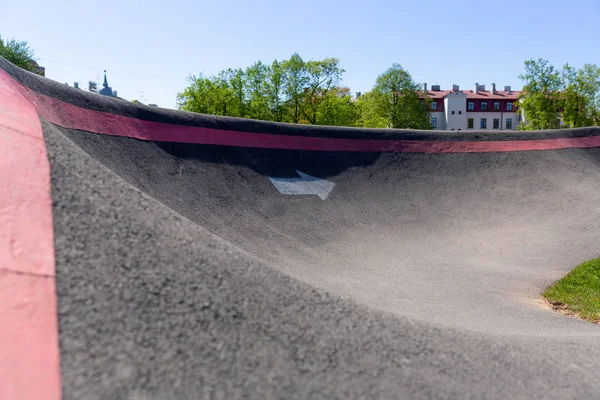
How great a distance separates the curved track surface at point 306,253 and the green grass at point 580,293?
0.52 meters

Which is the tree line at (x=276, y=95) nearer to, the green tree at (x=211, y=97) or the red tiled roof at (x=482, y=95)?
the green tree at (x=211, y=97)

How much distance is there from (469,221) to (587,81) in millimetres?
38946

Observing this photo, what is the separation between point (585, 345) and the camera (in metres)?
4.87

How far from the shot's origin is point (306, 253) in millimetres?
10172

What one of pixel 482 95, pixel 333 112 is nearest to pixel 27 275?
pixel 333 112

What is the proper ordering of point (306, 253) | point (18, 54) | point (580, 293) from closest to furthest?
point (580, 293) < point (306, 253) < point (18, 54)

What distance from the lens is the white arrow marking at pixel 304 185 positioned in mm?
12969

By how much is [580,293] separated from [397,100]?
55430 mm

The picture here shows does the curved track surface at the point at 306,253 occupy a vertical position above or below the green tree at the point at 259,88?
below

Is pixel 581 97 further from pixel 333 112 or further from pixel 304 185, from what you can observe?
pixel 304 185

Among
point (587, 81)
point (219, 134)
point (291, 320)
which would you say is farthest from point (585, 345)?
point (587, 81)

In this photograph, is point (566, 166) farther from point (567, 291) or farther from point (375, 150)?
point (567, 291)

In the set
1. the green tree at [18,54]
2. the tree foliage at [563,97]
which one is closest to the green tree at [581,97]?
the tree foliage at [563,97]

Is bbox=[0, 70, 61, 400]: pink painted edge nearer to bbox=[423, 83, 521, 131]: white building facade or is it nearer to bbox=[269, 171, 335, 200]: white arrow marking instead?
bbox=[269, 171, 335, 200]: white arrow marking
